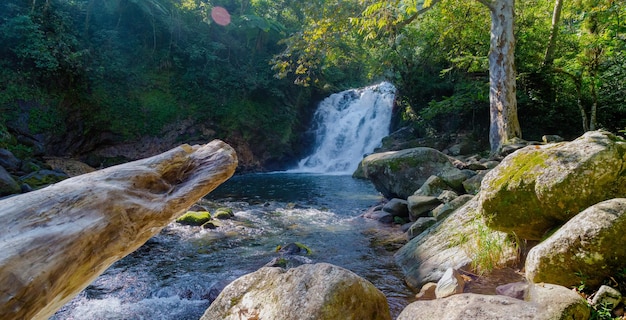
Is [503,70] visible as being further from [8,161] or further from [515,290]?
[8,161]

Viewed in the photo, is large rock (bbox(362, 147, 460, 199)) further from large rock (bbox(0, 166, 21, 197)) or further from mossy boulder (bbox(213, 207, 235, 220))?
large rock (bbox(0, 166, 21, 197))

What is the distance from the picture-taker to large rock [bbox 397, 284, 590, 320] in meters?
2.39

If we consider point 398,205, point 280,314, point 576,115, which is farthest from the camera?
point 576,115

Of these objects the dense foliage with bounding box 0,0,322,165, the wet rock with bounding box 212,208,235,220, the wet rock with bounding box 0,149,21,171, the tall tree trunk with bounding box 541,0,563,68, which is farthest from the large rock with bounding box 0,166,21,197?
the tall tree trunk with bounding box 541,0,563,68

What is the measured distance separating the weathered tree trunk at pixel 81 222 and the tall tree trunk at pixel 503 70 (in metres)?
9.36

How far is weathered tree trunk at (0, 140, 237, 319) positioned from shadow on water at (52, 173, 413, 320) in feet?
8.79

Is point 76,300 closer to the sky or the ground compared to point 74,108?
closer to the ground

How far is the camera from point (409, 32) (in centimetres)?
1691

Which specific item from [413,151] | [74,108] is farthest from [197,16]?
[413,151]

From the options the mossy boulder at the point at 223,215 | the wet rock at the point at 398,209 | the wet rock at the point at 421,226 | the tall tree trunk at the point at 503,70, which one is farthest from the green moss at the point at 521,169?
the mossy boulder at the point at 223,215

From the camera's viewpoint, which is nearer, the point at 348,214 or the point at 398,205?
the point at 398,205

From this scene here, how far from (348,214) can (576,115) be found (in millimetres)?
8875

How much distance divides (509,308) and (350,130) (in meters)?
21.0

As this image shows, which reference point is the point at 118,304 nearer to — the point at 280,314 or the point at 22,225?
the point at 280,314
